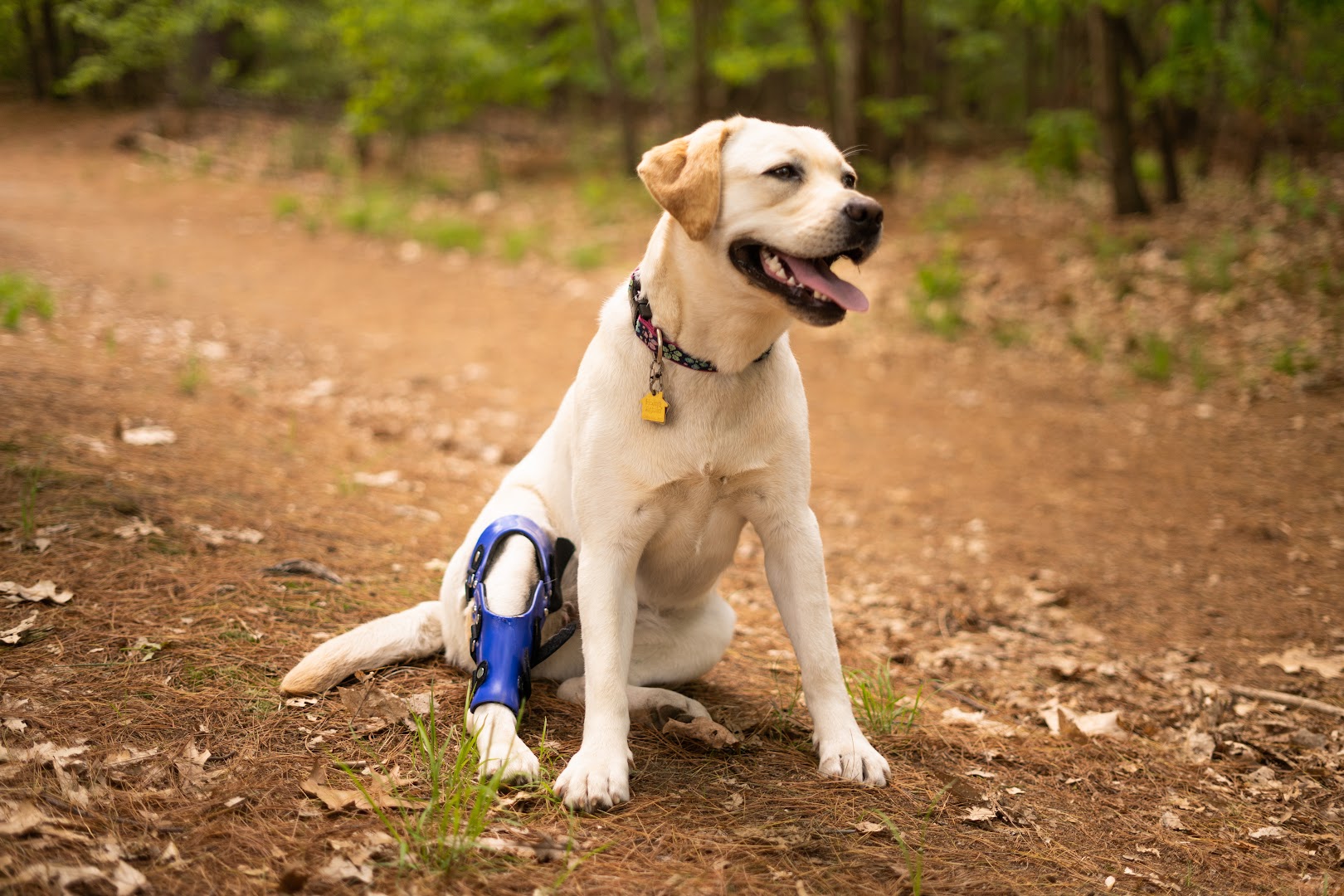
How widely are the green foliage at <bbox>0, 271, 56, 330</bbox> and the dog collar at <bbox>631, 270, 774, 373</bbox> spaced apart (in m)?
5.78

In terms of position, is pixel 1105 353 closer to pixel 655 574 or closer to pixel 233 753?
pixel 655 574

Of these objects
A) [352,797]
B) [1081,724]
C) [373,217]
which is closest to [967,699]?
[1081,724]

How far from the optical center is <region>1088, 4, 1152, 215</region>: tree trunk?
10922 mm

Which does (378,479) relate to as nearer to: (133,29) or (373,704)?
(373,704)

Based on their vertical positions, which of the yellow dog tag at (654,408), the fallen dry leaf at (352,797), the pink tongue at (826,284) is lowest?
the fallen dry leaf at (352,797)

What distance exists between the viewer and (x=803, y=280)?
277 centimetres

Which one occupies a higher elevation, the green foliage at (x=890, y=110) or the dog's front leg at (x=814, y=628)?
the green foliage at (x=890, y=110)

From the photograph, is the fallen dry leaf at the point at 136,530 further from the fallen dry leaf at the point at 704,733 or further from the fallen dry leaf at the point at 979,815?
the fallen dry leaf at the point at 979,815

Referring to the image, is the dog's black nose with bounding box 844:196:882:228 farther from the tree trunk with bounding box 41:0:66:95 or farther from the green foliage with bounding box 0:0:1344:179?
the tree trunk with bounding box 41:0:66:95

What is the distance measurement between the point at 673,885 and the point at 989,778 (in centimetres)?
127

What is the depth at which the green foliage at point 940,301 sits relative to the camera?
30.8ft

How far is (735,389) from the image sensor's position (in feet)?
9.39

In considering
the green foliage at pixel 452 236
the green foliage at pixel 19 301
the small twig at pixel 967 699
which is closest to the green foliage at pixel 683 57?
the green foliage at pixel 19 301

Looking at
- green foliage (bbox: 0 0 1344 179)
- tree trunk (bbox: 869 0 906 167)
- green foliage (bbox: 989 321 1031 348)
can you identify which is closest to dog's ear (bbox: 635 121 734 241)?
green foliage (bbox: 0 0 1344 179)
